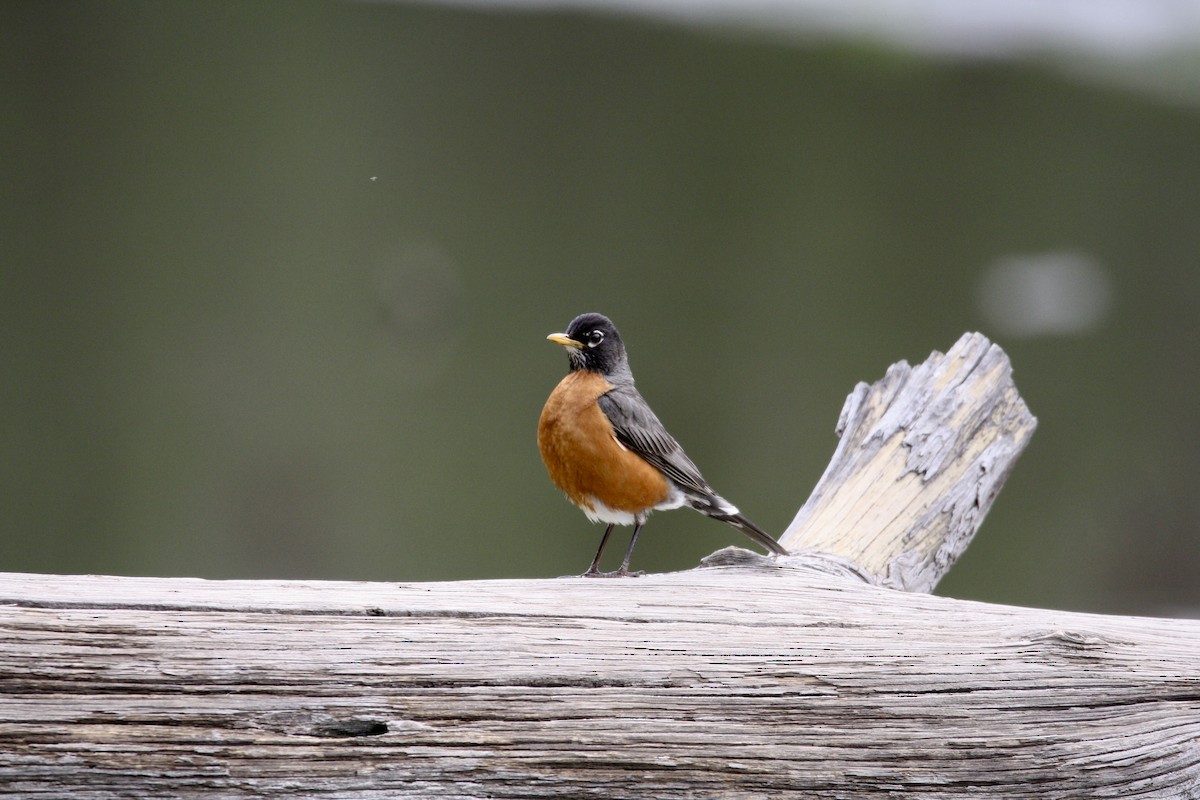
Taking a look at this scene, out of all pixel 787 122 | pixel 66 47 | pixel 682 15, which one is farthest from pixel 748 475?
pixel 66 47

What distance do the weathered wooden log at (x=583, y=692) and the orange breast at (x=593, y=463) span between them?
0.81 metres

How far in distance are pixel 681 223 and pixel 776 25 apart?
43.2 inches

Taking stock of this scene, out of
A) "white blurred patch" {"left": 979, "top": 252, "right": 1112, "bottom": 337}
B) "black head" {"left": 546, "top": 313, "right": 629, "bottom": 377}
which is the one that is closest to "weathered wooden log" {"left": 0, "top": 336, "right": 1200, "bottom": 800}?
"black head" {"left": 546, "top": 313, "right": 629, "bottom": 377}

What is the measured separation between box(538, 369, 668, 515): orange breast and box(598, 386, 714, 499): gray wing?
0.02 meters

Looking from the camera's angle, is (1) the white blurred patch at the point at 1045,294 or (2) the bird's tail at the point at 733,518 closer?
(2) the bird's tail at the point at 733,518

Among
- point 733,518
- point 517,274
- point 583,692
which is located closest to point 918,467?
point 733,518

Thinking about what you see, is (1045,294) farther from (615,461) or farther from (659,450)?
(615,461)

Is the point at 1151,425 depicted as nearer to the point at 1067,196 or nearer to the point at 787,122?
the point at 1067,196

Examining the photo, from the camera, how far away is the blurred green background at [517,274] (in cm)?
449

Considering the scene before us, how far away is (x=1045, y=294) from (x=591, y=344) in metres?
3.27

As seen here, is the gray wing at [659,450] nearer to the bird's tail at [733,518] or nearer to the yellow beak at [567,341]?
the bird's tail at [733,518]

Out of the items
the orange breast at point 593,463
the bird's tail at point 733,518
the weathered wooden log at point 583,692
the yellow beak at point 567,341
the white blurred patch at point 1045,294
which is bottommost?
the weathered wooden log at point 583,692

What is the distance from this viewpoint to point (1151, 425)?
5.82 meters

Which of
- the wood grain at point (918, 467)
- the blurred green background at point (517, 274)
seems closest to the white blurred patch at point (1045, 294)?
the blurred green background at point (517, 274)
